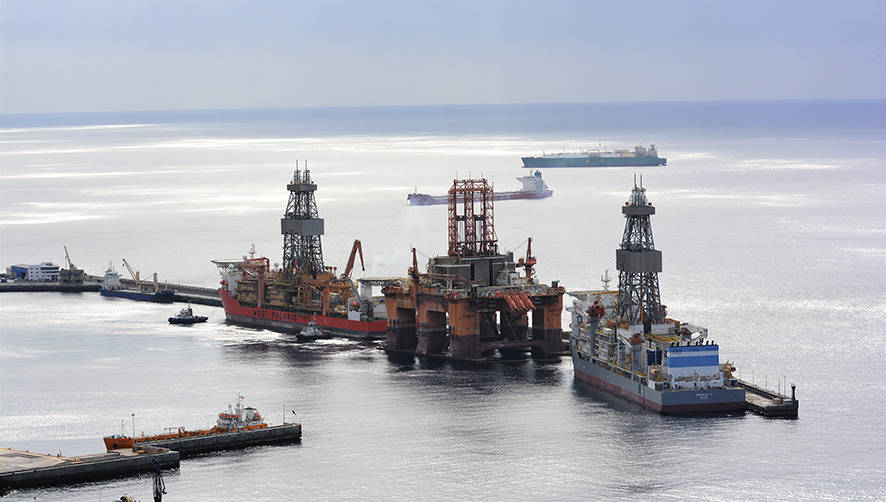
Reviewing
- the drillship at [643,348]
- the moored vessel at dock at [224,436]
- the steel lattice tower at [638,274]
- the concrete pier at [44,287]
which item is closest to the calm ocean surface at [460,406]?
the moored vessel at dock at [224,436]

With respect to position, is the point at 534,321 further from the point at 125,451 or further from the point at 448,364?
the point at 125,451

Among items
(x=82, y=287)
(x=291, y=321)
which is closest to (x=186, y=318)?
(x=291, y=321)

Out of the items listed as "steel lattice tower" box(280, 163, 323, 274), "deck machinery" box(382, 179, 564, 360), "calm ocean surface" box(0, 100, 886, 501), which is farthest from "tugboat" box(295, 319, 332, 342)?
"steel lattice tower" box(280, 163, 323, 274)

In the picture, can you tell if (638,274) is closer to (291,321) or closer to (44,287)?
(291,321)

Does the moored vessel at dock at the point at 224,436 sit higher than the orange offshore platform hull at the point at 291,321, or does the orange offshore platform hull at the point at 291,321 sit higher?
the orange offshore platform hull at the point at 291,321

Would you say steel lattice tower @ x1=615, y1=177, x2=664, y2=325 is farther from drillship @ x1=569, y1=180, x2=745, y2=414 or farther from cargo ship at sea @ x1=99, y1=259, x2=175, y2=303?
cargo ship at sea @ x1=99, y1=259, x2=175, y2=303

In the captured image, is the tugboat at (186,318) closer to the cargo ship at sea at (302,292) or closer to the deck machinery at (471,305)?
the cargo ship at sea at (302,292)
